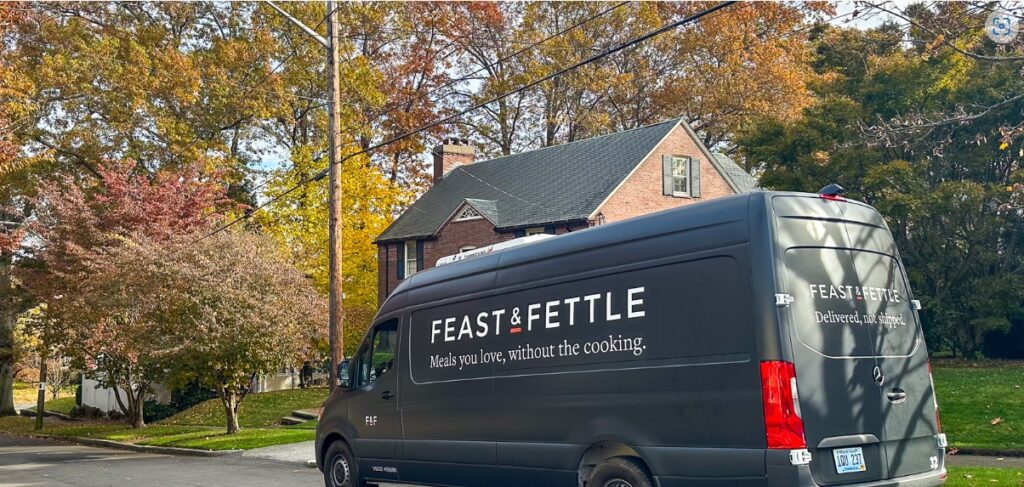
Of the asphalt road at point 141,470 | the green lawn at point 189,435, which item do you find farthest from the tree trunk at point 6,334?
the asphalt road at point 141,470

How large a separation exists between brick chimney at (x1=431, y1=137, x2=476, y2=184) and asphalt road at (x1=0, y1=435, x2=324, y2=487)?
23.0 m

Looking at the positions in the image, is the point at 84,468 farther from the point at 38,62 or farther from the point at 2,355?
the point at 38,62

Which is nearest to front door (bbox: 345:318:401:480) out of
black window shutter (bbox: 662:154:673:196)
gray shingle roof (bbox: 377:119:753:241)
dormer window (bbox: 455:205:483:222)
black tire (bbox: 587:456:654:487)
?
black tire (bbox: 587:456:654:487)

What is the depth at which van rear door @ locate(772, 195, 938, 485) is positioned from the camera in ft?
23.8

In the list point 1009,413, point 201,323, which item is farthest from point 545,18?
point 1009,413

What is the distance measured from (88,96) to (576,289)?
113 ft

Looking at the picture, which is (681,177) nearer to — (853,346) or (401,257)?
(401,257)

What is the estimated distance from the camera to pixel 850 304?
7.73 meters

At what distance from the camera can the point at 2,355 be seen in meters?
38.8

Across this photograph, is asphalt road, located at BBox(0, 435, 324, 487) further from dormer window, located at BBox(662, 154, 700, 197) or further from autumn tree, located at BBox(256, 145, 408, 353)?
dormer window, located at BBox(662, 154, 700, 197)

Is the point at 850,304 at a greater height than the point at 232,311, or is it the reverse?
the point at 232,311

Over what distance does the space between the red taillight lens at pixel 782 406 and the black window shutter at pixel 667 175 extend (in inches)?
1112

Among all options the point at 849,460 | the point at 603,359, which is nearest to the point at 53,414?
the point at 603,359

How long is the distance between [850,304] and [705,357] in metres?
1.24
